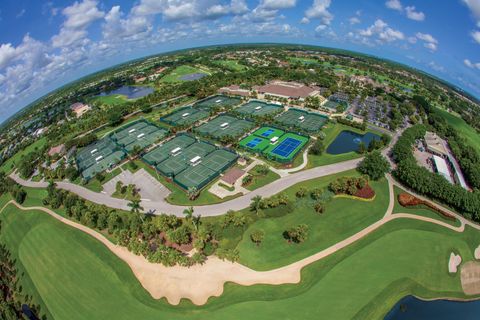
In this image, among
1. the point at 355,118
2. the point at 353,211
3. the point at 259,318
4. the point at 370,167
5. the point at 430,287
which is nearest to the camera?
the point at 259,318

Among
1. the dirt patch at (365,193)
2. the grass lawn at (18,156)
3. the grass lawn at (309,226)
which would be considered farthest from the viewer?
the grass lawn at (18,156)

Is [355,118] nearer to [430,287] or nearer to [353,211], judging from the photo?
[353,211]

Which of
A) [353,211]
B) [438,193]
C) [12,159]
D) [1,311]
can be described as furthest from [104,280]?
[12,159]

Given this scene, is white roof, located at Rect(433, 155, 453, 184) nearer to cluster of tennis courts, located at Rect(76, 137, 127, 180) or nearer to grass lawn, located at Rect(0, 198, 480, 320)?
grass lawn, located at Rect(0, 198, 480, 320)

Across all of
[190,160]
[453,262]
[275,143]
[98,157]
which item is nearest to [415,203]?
[453,262]

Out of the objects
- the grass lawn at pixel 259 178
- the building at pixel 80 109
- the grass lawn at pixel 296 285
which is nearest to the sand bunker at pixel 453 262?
the grass lawn at pixel 296 285

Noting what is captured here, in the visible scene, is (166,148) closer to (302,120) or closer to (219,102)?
(219,102)

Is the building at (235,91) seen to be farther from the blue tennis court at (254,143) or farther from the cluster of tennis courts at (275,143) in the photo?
the blue tennis court at (254,143)

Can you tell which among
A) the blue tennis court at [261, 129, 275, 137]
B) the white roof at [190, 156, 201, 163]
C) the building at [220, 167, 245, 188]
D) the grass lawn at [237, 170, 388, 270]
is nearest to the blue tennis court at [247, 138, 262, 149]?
the blue tennis court at [261, 129, 275, 137]
